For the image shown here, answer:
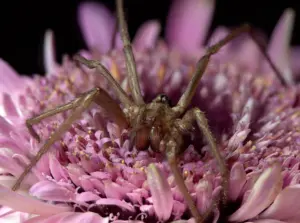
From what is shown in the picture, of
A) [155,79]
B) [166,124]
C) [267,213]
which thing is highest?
[155,79]

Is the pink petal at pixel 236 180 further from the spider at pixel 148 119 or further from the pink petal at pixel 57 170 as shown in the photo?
the pink petal at pixel 57 170

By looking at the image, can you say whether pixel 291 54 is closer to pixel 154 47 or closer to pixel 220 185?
pixel 154 47

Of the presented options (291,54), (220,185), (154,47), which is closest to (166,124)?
(220,185)

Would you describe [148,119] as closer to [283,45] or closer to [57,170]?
[57,170]

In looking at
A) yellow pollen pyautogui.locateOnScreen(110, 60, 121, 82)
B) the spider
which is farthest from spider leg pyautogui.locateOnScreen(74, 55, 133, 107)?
yellow pollen pyautogui.locateOnScreen(110, 60, 121, 82)

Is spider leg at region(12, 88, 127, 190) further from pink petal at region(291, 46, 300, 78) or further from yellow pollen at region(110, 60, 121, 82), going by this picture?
pink petal at region(291, 46, 300, 78)
